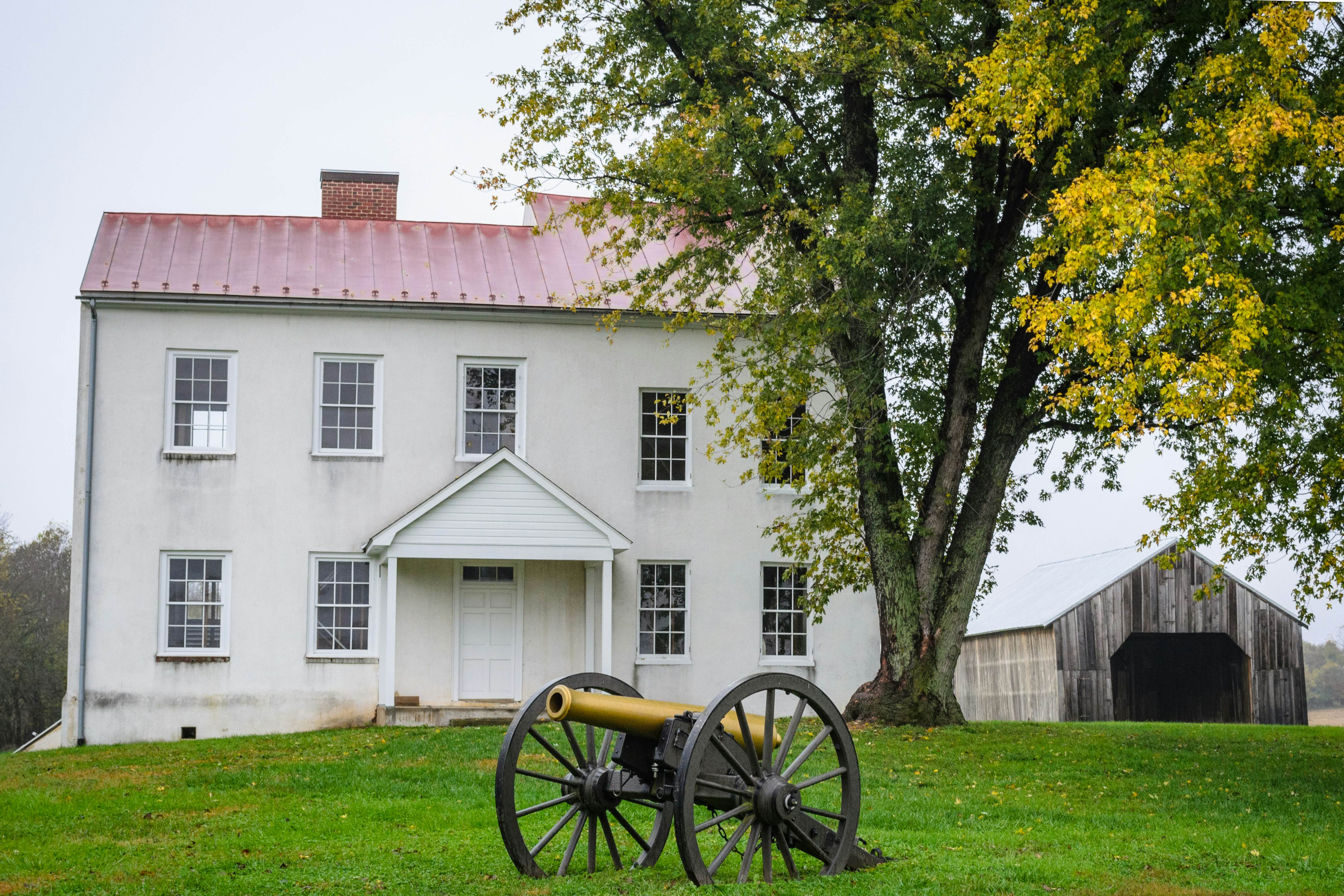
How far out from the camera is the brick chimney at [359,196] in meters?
23.7

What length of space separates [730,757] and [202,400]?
15893 millimetres

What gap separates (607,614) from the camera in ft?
64.8

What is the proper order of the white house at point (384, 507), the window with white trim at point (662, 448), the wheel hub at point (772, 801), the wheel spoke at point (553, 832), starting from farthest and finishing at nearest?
the window with white trim at point (662, 448) → the white house at point (384, 507) → the wheel spoke at point (553, 832) → the wheel hub at point (772, 801)

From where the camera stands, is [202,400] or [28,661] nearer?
[202,400]

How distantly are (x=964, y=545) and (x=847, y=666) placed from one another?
4688 mm

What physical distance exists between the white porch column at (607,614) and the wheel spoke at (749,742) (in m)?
12.3

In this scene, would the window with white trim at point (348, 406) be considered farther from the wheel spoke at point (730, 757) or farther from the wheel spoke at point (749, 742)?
the wheel spoke at point (730, 757)

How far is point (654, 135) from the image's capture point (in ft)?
54.0

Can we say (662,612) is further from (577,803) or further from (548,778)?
(548,778)

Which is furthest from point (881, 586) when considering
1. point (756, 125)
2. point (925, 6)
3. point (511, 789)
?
point (511, 789)

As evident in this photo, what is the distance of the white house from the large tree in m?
2.67

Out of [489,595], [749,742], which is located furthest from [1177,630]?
[749,742]

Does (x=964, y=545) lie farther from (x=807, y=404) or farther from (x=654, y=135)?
(x=654, y=135)

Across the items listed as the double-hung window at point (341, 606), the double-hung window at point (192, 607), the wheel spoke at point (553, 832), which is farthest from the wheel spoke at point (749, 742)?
the double-hung window at point (192, 607)
